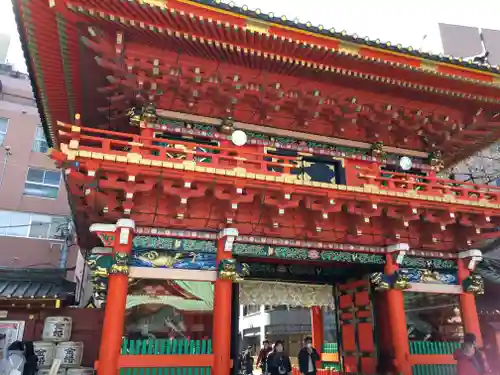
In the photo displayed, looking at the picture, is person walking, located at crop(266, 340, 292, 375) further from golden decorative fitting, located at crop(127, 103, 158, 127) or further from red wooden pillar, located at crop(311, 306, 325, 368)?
Result: golden decorative fitting, located at crop(127, 103, 158, 127)

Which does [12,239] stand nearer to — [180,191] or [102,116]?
[102,116]

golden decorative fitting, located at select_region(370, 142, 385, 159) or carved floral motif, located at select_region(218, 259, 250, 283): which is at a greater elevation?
golden decorative fitting, located at select_region(370, 142, 385, 159)

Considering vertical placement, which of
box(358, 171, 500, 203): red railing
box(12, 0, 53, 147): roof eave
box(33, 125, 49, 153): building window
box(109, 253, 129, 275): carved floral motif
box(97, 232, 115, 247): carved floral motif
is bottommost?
box(109, 253, 129, 275): carved floral motif

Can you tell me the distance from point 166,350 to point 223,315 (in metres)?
1.37

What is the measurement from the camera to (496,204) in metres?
10.5

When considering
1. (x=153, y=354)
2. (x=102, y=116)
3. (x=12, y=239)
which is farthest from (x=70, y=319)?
(x=12, y=239)

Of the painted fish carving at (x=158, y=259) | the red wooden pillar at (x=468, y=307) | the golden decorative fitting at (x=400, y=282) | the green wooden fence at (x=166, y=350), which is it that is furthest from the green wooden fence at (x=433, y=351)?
the painted fish carving at (x=158, y=259)

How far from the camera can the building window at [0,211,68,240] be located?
2022 cm

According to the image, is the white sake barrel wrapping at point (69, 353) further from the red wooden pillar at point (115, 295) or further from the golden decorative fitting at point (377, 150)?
the golden decorative fitting at point (377, 150)

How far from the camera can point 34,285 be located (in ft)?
49.2

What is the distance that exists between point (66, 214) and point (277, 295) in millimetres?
13650

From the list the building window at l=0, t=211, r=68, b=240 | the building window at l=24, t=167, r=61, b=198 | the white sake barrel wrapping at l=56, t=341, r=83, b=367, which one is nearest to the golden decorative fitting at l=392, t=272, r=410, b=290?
the white sake barrel wrapping at l=56, t=341, r=83, b=367

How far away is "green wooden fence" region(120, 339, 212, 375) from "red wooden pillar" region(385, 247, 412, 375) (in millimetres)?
4690

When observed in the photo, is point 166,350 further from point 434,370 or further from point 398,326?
point 434,370
